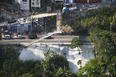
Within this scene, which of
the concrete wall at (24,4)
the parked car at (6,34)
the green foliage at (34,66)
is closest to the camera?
the green foliage at (34,66)

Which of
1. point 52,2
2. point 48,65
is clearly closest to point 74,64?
point 48,65

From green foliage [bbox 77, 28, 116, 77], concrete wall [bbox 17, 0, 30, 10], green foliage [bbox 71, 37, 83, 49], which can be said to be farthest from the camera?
concrete wall [bbox 17, 0, 30, 10]

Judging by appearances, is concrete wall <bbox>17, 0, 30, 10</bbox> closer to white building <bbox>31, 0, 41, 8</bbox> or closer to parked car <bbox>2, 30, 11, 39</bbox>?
white building <bbox>31, 0, 41, 8</bbox>

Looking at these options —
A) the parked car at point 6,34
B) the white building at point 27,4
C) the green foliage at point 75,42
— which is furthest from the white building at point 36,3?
the green foliage at point 75,42

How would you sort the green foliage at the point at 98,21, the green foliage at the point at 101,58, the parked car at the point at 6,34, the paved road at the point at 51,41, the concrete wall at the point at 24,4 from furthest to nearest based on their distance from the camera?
the concrete wall at the point at 24,4 < the green foliage at the point at 98,21 < the parked car at the point at 6,34 < the paved road at the point at 51,41 < the green foliage at the point at 101,58

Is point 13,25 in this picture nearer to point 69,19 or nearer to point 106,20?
point 69,19

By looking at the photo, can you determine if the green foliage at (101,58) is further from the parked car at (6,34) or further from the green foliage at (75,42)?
the parked car at (6,34)

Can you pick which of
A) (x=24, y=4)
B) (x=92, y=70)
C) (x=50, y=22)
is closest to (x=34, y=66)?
(x=92, y=70)

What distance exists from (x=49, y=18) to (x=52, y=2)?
4.00 meters

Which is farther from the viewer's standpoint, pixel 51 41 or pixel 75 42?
pixel 51 41

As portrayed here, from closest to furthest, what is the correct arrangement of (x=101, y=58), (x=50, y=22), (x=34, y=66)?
(x=101, y=58) < (x=34, y=66) < (x=50, y=22)

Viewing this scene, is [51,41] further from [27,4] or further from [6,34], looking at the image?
[27,4]

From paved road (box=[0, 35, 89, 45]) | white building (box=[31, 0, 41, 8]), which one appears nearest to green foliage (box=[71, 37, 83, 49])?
paved road (box=[0, 35, 89, 45])

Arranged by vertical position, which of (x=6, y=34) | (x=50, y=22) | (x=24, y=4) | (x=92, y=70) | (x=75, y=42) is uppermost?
(x=24, y=4)
